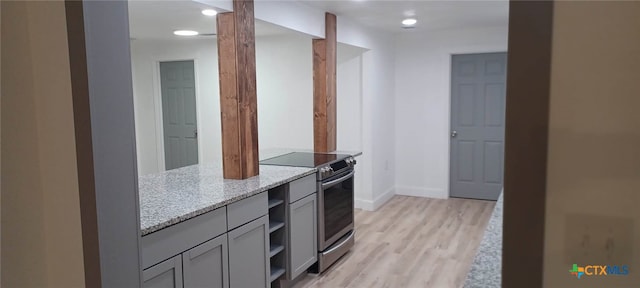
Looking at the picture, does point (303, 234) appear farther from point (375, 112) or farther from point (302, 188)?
point (375, 112)

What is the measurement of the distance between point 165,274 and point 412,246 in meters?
2.76

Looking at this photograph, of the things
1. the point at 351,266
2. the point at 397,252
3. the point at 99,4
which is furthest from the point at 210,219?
the point at 397,252

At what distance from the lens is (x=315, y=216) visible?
139 inches

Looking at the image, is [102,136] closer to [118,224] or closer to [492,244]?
[118,224]

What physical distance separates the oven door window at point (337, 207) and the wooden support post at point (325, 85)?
1.83 feet

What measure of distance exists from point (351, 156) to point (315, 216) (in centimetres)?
81

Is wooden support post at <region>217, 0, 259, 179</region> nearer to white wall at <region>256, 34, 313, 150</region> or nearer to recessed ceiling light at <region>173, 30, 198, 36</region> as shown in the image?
recessed ceiling light at <region>173, 30, 198, 36</region>

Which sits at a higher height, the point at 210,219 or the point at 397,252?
the point at 210,219

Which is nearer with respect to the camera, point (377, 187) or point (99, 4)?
point (99, 4)

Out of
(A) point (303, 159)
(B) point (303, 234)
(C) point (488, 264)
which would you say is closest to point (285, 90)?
(A) point (303, 159)

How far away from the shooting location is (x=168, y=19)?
12.9 ft

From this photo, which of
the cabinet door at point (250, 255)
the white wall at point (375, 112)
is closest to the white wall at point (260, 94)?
the white wall at point (375, 112)

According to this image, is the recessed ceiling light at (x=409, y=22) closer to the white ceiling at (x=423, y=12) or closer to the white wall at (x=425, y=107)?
the white ceiling at (x=423, y=12)

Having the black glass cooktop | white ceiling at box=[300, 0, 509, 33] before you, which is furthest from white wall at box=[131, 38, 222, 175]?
white ceiling at box=[300, 0, 509, 33]
